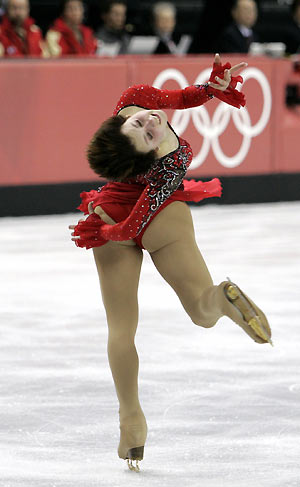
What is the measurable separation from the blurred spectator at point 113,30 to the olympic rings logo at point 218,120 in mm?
1198

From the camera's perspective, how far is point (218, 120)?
10336mm

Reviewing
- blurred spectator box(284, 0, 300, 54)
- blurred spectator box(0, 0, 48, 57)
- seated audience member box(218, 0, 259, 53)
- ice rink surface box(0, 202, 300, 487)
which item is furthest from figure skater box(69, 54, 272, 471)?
blurred spectator box(284, 0, 300, 54)

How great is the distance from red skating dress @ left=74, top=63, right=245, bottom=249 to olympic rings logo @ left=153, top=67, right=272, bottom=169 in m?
6.39

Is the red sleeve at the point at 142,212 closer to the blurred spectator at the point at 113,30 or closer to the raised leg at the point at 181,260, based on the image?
the raised leg at the point at 181,260

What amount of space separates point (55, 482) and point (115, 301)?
0.60 meters

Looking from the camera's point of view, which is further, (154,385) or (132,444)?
(154,385)

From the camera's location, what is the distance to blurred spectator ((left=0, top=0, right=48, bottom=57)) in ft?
32.8

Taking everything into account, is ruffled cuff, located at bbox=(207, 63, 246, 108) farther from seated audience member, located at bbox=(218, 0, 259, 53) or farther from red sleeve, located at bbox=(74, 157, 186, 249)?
seated audience member, located at bbox=(218, 0, 259, 53)

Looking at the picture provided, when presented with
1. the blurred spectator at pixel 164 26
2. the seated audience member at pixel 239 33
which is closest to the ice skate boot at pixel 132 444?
the seated audience member at pixel 239 33

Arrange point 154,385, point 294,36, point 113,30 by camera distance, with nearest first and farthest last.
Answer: point 154,385, point 113,30, point 294,36

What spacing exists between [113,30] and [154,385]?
725cm

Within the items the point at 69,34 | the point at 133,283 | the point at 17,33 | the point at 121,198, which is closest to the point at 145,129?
the point at 121,198

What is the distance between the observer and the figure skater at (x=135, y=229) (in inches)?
132

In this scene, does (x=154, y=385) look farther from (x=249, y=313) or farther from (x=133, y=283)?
(x=249, y=313)
